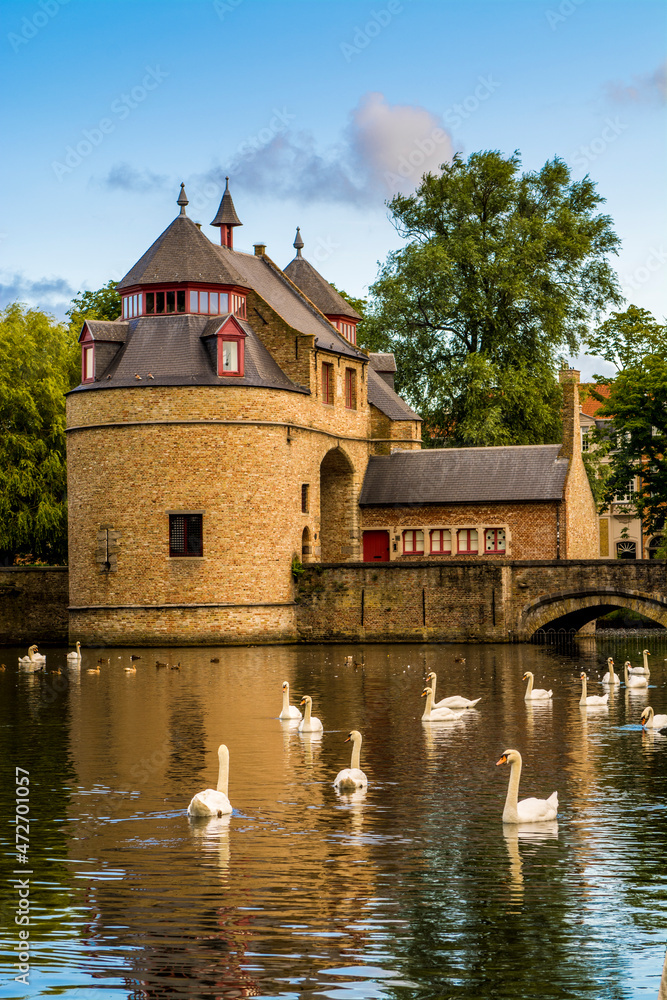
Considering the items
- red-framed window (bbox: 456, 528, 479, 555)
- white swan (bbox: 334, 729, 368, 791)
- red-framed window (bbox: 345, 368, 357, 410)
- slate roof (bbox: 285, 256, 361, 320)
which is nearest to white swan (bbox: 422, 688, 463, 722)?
white swan (bbox: 334, 729, 368, 791)

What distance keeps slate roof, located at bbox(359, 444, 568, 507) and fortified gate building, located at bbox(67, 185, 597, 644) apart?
78mm

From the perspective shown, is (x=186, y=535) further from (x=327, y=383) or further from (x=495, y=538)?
(x=495, y=538)

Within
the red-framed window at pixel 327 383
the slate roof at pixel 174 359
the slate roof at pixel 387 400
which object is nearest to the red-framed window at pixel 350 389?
the red-framed window at pixel 327 383

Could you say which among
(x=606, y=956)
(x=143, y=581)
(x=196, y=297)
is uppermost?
(x=196, y=297)

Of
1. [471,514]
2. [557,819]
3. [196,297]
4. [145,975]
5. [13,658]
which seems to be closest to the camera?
[145,975]

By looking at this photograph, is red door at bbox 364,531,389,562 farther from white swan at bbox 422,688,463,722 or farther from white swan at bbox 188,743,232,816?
white swan at bbox 188,743,232,816

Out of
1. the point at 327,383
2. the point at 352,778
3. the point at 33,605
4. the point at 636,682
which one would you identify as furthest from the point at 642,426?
the point at 352,778

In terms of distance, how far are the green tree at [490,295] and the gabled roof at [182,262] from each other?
1297 cm

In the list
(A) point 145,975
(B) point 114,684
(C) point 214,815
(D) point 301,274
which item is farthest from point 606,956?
Result: (D) point 301,274

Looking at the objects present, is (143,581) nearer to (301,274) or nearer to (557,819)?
(301,274)

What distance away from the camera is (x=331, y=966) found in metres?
10.4

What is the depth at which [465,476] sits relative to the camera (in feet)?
177

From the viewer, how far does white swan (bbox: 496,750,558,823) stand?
15.3 metres

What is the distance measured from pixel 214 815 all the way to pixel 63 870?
268cm
